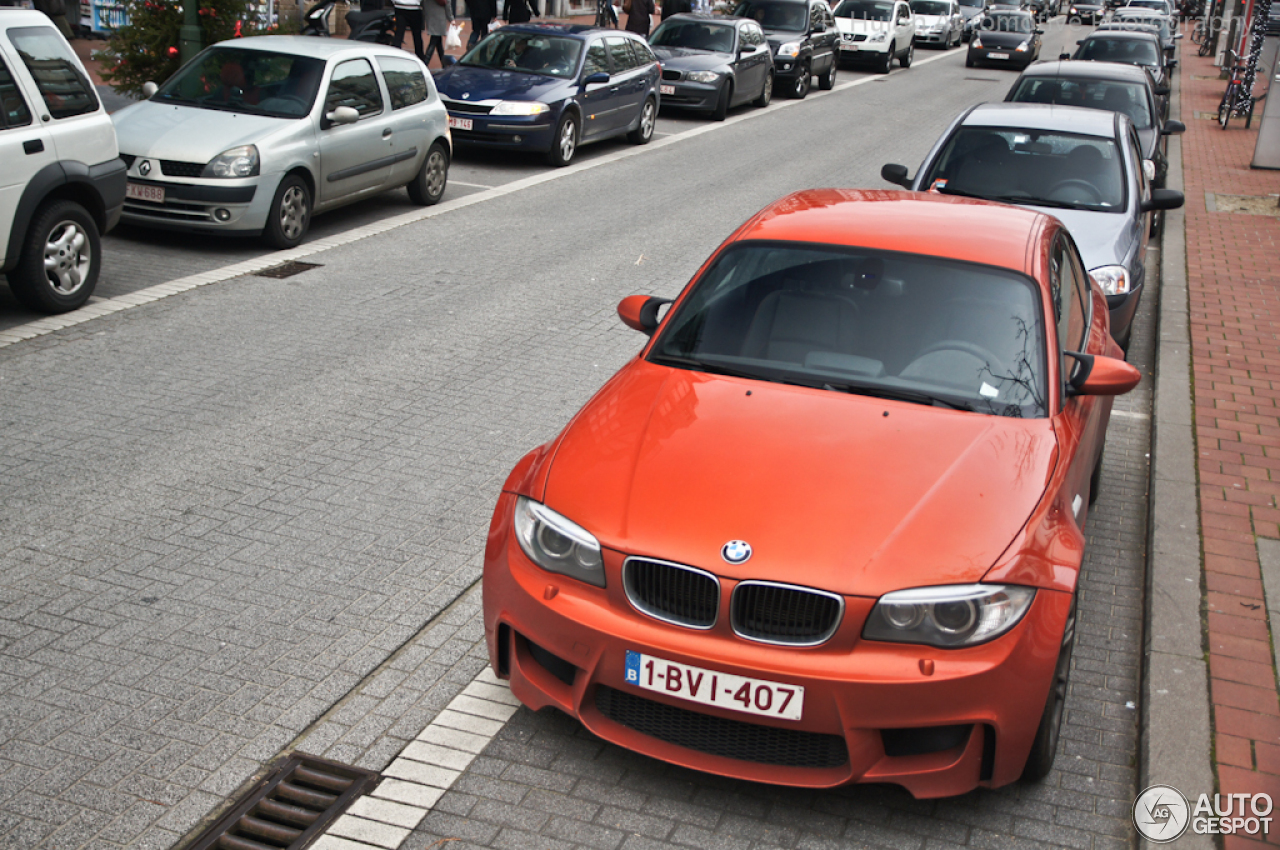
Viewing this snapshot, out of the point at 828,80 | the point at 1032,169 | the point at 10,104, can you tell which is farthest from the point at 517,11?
the point at 10,104

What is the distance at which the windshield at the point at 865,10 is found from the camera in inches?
1356

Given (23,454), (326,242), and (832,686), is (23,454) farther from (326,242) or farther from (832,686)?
(326,242)

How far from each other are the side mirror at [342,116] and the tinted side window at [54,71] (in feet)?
9.04

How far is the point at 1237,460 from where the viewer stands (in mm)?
6891

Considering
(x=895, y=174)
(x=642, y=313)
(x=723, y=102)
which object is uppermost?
(x=642, y=313)

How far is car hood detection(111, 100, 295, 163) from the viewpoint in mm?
10688

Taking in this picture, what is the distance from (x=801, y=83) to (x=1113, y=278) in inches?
759

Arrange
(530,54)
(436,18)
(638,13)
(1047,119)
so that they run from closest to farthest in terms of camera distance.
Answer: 1. (1047,119)
2. (530,54)
3. (436,18)
4. (638,13)

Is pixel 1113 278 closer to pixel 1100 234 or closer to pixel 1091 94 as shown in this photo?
pixel 1100 234

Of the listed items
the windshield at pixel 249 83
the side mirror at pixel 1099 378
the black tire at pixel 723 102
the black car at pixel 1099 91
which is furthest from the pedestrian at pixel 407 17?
the side mirror at pixel 1099 378

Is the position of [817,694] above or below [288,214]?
above

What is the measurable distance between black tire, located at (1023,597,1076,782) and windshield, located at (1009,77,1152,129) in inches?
419

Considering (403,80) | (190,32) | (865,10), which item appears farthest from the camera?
(865,10)

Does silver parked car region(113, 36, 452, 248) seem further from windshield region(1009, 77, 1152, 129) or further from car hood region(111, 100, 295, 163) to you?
windshield region(1009, 77, 1152, 129)
